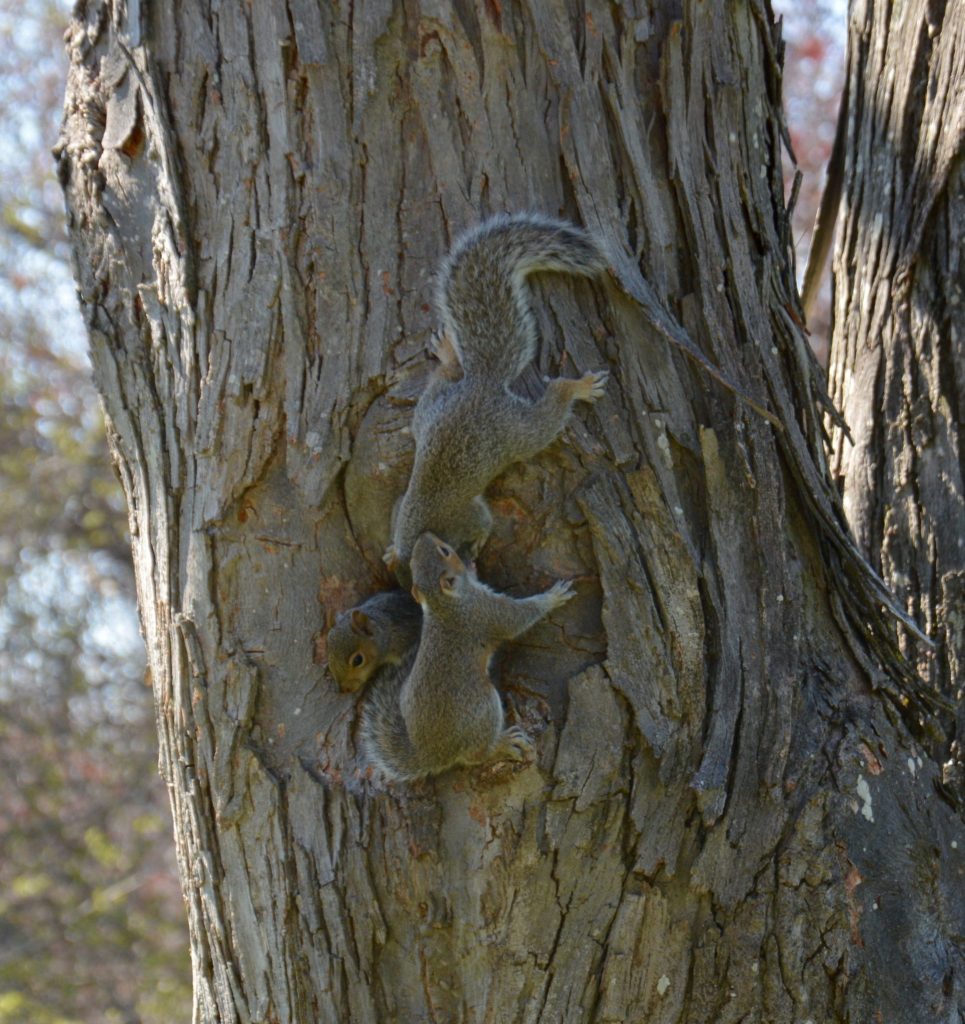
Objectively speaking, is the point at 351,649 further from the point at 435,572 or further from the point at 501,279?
the point at 501,279

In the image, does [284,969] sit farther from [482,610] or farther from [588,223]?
[588,223]

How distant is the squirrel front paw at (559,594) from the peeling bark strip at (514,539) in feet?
0.12

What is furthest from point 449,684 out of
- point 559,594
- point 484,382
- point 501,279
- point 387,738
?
point 501,279

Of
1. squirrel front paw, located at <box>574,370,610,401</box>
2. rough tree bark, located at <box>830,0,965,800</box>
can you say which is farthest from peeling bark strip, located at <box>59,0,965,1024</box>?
rough tree bark, located at <box>830,0,965,800</box>

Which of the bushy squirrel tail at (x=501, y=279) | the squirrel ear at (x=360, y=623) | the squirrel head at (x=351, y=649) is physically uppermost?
the bushy squirrel tail at (x=501, y=279)

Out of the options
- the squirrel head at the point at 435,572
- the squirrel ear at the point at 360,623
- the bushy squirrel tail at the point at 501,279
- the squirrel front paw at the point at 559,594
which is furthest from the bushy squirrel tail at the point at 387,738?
the bushy squirrel tail at the point at 501,279

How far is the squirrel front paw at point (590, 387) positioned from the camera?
2533 millimetres

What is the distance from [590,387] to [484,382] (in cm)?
26

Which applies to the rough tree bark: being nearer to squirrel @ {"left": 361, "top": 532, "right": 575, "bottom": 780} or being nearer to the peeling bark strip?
the peeling bark strip

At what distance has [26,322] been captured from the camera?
9.66 meters

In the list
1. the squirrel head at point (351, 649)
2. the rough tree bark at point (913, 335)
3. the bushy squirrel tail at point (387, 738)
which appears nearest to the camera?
the bushy squirrel tail at point (387, 738)

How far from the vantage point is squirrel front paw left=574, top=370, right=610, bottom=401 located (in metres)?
→ 2.53

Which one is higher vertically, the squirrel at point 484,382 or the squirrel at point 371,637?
the squirrel at point 484,382

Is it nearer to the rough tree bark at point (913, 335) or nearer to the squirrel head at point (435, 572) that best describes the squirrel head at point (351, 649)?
the squirrel head at point (435, 572)
